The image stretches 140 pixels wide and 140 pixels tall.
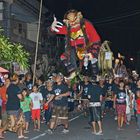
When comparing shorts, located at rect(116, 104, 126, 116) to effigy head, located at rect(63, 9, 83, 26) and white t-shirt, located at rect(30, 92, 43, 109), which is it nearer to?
white t-shirt, located at rect(30, 92, 43, 109)

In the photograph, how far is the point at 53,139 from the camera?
14102 millimetres

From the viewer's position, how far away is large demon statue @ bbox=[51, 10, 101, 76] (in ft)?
46.3

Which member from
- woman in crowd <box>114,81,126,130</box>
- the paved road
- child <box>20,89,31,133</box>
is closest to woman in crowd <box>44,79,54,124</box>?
the paved road

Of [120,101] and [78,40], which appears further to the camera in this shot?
[120,101]

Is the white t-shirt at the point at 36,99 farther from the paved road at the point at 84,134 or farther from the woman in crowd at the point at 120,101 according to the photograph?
the woman in crowd at the point at 120,101

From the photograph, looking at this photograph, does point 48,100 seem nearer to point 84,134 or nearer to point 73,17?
point 84,134

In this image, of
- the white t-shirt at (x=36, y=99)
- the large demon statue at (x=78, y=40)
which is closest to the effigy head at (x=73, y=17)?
the large demon statue at (x=78, y=40)

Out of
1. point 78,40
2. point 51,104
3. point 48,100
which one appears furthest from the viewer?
point 51,104

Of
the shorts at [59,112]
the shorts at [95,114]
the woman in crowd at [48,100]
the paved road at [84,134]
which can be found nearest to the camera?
the paved road at [84,134]

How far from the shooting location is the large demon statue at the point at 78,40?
14.1 m

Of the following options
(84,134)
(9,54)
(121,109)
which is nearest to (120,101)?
(121,109)

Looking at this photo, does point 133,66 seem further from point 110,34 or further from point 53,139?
point 53,139

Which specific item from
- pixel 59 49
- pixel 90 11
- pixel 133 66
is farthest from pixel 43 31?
pixel 133 66

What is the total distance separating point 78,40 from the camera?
46.6 ft
